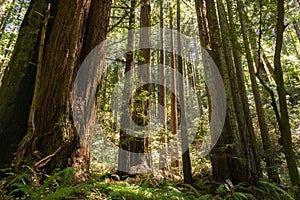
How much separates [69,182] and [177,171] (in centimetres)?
709

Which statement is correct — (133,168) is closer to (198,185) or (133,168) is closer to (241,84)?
(198,185)

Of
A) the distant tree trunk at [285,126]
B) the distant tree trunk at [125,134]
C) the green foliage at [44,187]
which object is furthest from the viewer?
the distant tree trunk at [125,134]

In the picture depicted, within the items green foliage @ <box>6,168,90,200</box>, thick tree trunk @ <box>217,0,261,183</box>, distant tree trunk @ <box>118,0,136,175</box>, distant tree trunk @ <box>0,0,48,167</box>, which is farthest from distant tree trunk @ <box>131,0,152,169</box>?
green foliage @ <box>6,168,90,200</box>

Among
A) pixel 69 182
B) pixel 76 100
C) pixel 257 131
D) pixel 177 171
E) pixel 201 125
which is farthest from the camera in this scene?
pixel 257 131

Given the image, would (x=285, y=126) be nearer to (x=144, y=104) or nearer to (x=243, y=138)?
(x=243, y=138)

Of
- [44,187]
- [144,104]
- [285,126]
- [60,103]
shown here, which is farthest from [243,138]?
[44,187]

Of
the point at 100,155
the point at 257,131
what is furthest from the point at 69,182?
the point at 257,131

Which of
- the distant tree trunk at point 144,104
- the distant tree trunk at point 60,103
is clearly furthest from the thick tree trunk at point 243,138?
the distant tree trunk at point 60,103

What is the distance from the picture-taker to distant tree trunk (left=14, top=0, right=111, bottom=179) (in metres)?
3.17

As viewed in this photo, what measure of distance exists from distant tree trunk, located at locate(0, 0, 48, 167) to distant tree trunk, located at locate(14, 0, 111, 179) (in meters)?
0.19

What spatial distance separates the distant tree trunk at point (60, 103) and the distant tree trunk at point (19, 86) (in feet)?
0.61

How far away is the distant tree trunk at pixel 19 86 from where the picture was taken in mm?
3160

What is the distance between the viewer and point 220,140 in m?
4.98

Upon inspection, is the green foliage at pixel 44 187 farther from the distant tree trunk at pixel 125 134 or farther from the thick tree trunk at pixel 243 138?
the distant tree trunk at pixel 125 134
